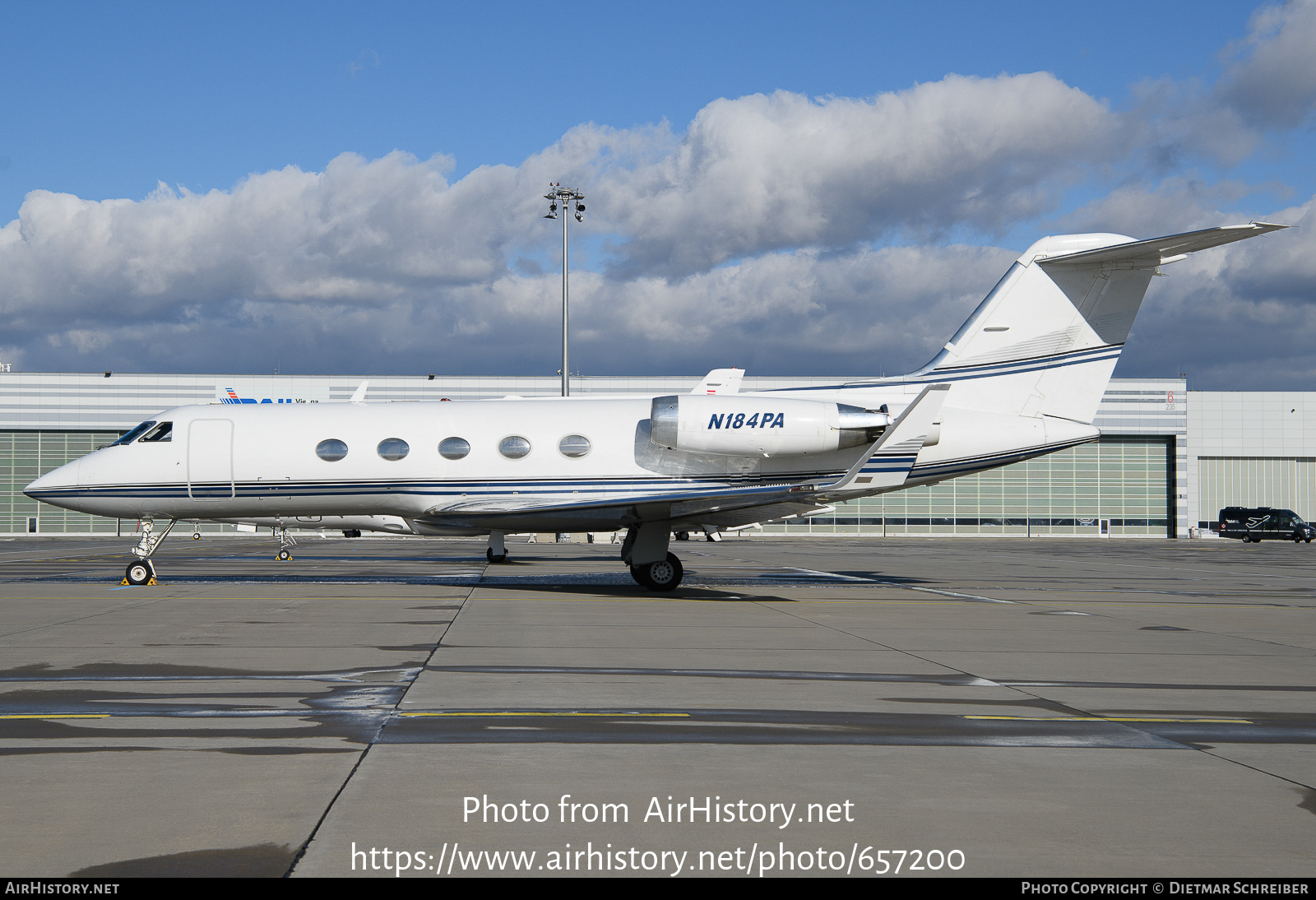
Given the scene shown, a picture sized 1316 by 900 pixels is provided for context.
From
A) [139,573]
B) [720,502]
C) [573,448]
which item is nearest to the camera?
[720,502]

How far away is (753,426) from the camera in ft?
59.8

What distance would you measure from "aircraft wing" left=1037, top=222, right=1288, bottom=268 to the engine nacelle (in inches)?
208

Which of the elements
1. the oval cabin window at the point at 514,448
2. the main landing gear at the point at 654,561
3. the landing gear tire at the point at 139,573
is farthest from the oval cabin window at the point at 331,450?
the main landing gear at the point at 654,561

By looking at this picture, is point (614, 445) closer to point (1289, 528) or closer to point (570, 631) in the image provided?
point (570, 631)

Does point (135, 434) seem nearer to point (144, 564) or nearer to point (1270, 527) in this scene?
point (144, 564)

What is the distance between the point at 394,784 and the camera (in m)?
5.32

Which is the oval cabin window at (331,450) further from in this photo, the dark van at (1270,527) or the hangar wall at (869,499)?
the dark van at (1270,527)

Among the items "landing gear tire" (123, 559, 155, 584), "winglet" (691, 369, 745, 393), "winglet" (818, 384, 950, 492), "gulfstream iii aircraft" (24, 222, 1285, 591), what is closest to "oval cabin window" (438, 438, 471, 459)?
"gulfstream iii aircraft" (24, 222, 1285, 591)

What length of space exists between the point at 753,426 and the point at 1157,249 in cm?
816

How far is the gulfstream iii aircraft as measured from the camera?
18453mm

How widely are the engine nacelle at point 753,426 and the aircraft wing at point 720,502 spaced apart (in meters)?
0.70

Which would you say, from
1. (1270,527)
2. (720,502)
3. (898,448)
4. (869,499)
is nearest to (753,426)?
(720,502)

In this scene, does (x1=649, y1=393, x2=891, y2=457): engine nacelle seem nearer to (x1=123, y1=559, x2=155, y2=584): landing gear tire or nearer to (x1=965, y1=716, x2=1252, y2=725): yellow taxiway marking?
(x1=123, y1=559, x2=155, y2=584): landing gear tire
